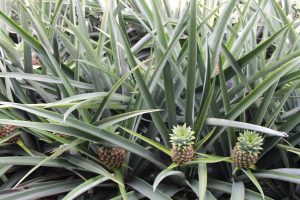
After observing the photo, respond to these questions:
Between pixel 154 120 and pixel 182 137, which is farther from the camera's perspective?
pixel 154 120

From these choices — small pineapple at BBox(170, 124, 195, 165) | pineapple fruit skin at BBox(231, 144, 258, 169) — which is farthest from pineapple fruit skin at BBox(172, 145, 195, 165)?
pineapple fruit skin at BBox(231, 144, 258, 169)

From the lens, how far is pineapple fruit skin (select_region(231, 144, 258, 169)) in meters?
0.99

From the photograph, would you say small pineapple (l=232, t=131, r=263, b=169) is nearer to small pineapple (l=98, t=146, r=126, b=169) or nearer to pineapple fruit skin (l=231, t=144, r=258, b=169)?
pineapple fruit skin (l=231, t=144, r=258, b=169)

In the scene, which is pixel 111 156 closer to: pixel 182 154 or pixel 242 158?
pixel 182 154

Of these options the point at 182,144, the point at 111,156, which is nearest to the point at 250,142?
the point at 182,144

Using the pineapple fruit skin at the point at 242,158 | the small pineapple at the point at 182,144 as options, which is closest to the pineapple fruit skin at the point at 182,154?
the small pineapple at the point at 182,144

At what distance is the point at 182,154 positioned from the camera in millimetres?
977

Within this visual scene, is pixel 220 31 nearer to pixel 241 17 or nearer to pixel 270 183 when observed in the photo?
pixel 241 17

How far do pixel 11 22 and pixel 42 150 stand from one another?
15.5 inches

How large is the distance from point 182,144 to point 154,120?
0.41 ft

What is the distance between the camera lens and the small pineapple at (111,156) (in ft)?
3.43

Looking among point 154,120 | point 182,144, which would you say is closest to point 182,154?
point 182,144

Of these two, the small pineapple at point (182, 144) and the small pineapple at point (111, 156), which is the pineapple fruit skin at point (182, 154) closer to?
the small pineapple at point (182, 144)

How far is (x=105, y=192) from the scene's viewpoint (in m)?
1.13
